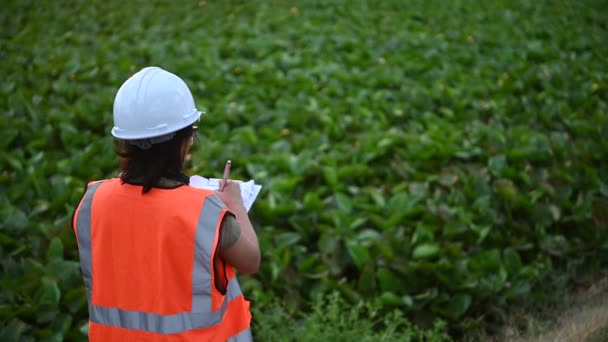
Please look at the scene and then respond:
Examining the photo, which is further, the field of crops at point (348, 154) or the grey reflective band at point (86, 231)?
the field of crops at point (348, 154)

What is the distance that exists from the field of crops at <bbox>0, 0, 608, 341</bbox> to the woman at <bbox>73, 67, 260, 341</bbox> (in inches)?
45.7

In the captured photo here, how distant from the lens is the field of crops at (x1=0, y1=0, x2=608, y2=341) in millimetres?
3088

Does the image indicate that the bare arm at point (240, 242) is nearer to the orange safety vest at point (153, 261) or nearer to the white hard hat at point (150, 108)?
the orange safety vest at point (153, 261)

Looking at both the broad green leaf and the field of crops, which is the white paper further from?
the broad green leaf

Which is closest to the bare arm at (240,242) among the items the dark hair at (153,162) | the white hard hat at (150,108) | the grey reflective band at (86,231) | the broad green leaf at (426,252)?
the dark hair at (153,162)

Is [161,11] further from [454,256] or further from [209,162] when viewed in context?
[454,256]

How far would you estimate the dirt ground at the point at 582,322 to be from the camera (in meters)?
2.46

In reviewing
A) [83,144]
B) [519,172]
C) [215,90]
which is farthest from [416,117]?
[83,144]

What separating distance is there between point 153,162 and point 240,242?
334 mm

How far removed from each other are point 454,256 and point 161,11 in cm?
584

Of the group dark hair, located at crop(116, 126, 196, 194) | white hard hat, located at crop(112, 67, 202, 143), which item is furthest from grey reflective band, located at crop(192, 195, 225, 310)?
white hard hat, located at crop(112, 67, 202, 143)

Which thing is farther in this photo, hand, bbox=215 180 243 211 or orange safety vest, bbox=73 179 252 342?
hand, bbox=215 180 243 211

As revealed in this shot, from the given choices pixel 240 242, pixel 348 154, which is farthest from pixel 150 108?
pixel 348 154

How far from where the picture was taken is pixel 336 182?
3.97 meters
